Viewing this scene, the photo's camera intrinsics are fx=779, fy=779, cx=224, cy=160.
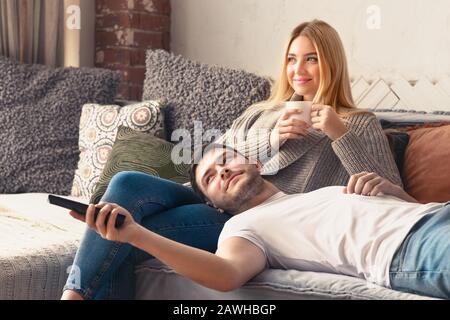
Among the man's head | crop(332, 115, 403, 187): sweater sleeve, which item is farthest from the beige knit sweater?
the man's head

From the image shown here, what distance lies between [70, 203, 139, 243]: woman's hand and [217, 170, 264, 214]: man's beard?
1.46ft

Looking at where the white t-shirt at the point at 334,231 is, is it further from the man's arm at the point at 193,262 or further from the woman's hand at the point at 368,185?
the man's arm at the point at 193,262

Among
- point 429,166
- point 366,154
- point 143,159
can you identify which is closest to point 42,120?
point 143,159

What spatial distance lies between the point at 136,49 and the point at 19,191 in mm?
998

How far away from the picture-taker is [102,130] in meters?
2.94

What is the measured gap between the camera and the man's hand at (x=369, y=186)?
190 centimetres

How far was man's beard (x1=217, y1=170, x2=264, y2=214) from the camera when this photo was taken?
6.63 ft

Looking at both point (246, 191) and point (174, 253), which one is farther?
point (246, 191)

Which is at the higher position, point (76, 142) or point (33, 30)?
point (33, 30)

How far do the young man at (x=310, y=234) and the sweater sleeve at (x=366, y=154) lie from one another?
0.52 feet

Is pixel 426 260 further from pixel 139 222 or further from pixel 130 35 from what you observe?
pixel 130 35

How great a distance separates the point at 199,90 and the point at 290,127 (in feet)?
2.25

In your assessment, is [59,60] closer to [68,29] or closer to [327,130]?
[68,29]

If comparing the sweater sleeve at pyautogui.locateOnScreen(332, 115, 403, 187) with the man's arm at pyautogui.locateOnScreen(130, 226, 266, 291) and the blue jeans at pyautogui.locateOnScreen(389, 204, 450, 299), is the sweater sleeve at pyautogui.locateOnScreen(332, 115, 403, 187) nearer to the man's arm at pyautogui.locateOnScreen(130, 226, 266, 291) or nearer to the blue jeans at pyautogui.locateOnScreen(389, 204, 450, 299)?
the blue jeans at pyautogui.locateOnScreen(389, 204, 450, 299)
